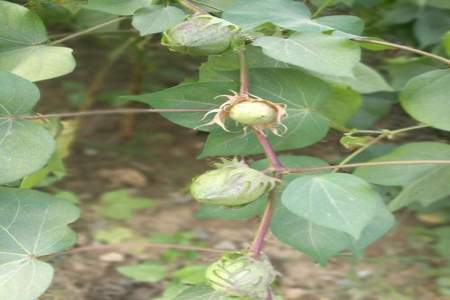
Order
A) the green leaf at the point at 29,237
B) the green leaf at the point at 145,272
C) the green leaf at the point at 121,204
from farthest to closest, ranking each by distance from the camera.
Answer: the green leaf at the point at 121,204
the green leaf at the point at 145,272
the green leaf at the point at 29,237

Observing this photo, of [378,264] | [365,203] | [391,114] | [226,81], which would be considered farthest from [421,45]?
[365,203]

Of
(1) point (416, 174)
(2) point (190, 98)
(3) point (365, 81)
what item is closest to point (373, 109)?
(3) point (365, 81)

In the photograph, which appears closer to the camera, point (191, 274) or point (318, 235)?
point (318, 235)

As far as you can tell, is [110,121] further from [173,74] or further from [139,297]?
[139,297]

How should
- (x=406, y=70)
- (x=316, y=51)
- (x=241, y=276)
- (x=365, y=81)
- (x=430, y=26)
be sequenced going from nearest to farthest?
(x=241, y=276) → (x=316, y=51) → (x=365, y=81) → (x=406, y=70) → (x=430, y=26)

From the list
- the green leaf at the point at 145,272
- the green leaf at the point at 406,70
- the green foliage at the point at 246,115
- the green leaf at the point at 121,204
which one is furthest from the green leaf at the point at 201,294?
the green leaf at the point at 121,204

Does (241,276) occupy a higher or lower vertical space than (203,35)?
lower

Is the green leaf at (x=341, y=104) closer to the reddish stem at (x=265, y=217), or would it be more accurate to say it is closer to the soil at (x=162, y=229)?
the reddish stem at (x=265, y=217)

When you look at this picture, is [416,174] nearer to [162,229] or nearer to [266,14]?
[266,14]
